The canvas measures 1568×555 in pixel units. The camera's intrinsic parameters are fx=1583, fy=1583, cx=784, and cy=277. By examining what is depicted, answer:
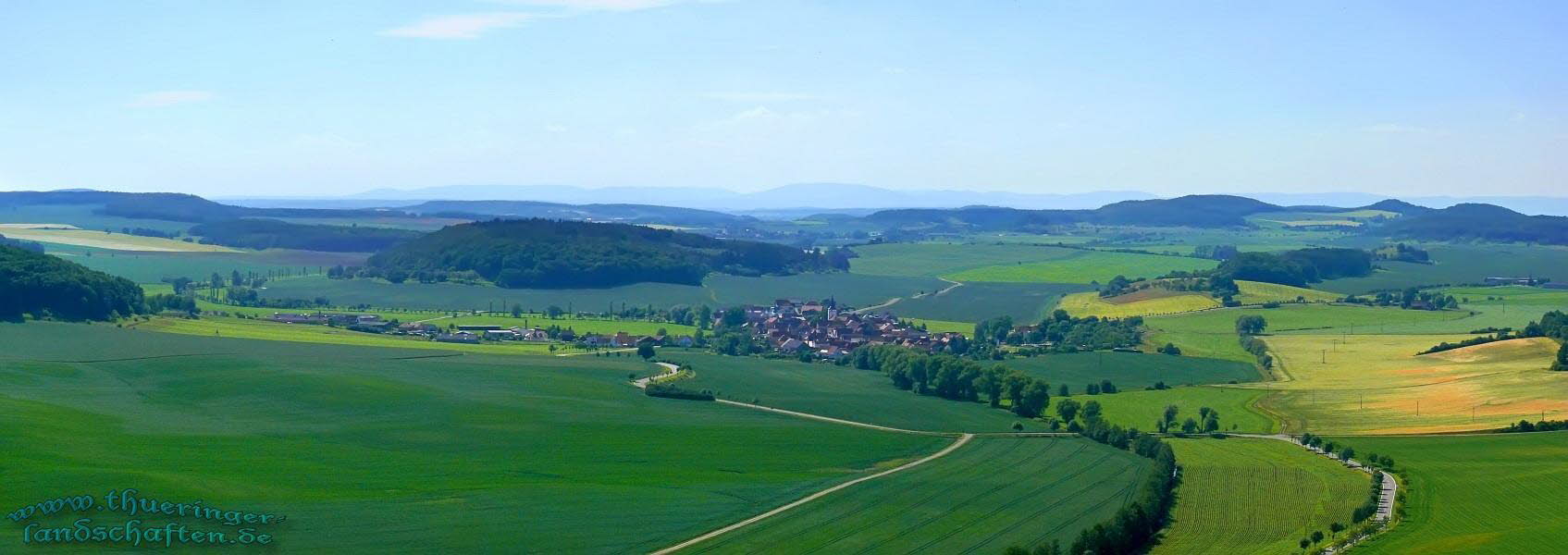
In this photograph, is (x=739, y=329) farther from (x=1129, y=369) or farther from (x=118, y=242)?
(x=118, y=242)

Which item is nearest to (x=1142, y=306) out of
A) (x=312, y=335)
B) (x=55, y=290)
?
(x=312, y=335)

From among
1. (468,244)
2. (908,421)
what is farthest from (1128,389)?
(468,244)

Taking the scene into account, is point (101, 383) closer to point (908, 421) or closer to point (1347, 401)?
point (908, 421)

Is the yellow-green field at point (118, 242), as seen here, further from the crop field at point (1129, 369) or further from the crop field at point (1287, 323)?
the crop field at point (1129, 369)

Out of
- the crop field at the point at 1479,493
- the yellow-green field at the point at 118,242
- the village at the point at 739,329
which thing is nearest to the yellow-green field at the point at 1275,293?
the village at the point at 739,329

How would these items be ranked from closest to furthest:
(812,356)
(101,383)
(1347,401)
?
1. (101,383)
2. (1347,401)
3. (812,356)

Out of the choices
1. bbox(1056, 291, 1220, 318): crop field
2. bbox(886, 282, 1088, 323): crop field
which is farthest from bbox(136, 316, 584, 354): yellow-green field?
bbox(1056, 291, 1220, 318): crop field

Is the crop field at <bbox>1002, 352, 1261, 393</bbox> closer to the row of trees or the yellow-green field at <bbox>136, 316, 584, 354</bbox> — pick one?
the row of trees
